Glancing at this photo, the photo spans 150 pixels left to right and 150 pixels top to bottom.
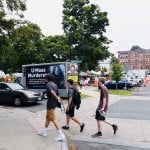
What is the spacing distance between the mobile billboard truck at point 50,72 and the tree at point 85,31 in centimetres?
2055

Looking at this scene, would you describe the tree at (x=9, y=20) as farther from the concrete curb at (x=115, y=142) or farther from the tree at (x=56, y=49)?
the tree at (x=56, y=49)

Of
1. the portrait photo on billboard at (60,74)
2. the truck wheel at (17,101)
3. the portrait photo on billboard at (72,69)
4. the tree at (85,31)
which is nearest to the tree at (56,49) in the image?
the tree at (85,31)

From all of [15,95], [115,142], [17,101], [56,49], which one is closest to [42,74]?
[15,95]

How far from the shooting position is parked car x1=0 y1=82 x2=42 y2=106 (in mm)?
20703

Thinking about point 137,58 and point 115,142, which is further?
point 137,58

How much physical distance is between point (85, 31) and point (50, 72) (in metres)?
Result: 23.4

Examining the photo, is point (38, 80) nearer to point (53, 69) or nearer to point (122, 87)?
point (53, 69)

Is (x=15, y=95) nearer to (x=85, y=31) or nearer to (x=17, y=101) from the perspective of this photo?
(x=17, y=101)

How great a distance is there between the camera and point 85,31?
159ft

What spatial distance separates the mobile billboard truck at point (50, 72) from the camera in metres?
25.2

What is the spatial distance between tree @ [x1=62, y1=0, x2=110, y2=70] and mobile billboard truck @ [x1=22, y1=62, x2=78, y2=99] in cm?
A: 2055

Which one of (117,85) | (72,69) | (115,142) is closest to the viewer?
(115,142)

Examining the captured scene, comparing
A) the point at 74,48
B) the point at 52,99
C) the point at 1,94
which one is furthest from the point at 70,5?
the point at 52,99

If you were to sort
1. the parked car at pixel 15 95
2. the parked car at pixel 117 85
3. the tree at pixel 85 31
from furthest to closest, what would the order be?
the tree at pixel 85 31 < the parked car at pixel 117 85 < the parked car at pixel 15 95
